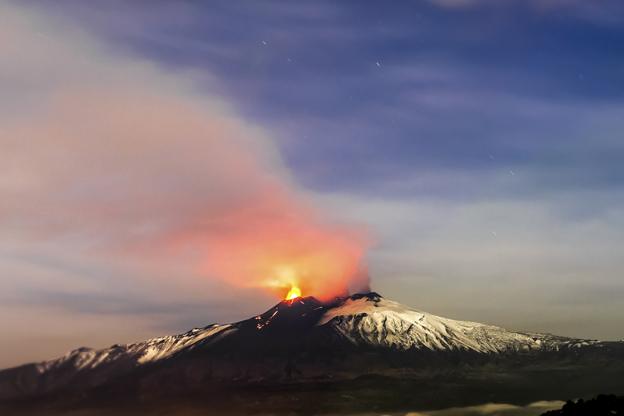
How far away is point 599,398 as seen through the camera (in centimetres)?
16000

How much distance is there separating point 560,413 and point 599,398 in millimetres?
8771

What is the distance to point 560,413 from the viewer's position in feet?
523
